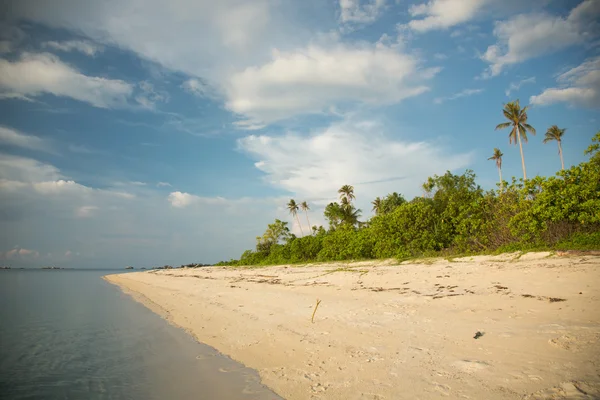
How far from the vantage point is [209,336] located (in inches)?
253

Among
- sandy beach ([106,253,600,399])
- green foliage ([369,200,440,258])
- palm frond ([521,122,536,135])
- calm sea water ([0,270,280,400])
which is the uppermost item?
palm frond ([521,122,536,135])

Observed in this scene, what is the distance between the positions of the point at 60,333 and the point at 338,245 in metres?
20.7

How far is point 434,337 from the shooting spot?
15.4 ft

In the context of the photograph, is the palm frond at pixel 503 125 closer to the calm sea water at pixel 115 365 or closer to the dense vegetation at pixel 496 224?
the dense vegetation at pixel 496 224

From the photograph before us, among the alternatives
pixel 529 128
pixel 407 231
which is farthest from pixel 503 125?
pixel 407 231

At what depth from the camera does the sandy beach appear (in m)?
3.23

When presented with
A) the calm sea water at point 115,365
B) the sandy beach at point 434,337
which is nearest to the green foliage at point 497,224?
the sandy beach at point 434,337

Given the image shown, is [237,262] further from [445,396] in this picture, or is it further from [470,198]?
[445,396]

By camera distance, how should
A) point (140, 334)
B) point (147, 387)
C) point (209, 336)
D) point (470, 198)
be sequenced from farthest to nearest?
point (470, 198), point (140, 334), point (209, 336), point (147, 387)

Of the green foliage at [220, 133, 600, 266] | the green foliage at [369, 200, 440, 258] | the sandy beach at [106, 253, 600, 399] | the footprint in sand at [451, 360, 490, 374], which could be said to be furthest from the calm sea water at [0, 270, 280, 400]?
the green foliage at [369, 200, 440, 258]

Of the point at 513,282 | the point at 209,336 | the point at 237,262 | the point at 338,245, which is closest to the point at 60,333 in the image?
the point at 209,336

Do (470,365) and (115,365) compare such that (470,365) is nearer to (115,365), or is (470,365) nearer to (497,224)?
(115,365)

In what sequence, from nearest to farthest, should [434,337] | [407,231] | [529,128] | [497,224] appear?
[434,337] < [497,224] < [407,231] < [529,128]

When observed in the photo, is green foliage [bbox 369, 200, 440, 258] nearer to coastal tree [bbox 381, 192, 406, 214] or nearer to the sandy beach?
the sandy beach
